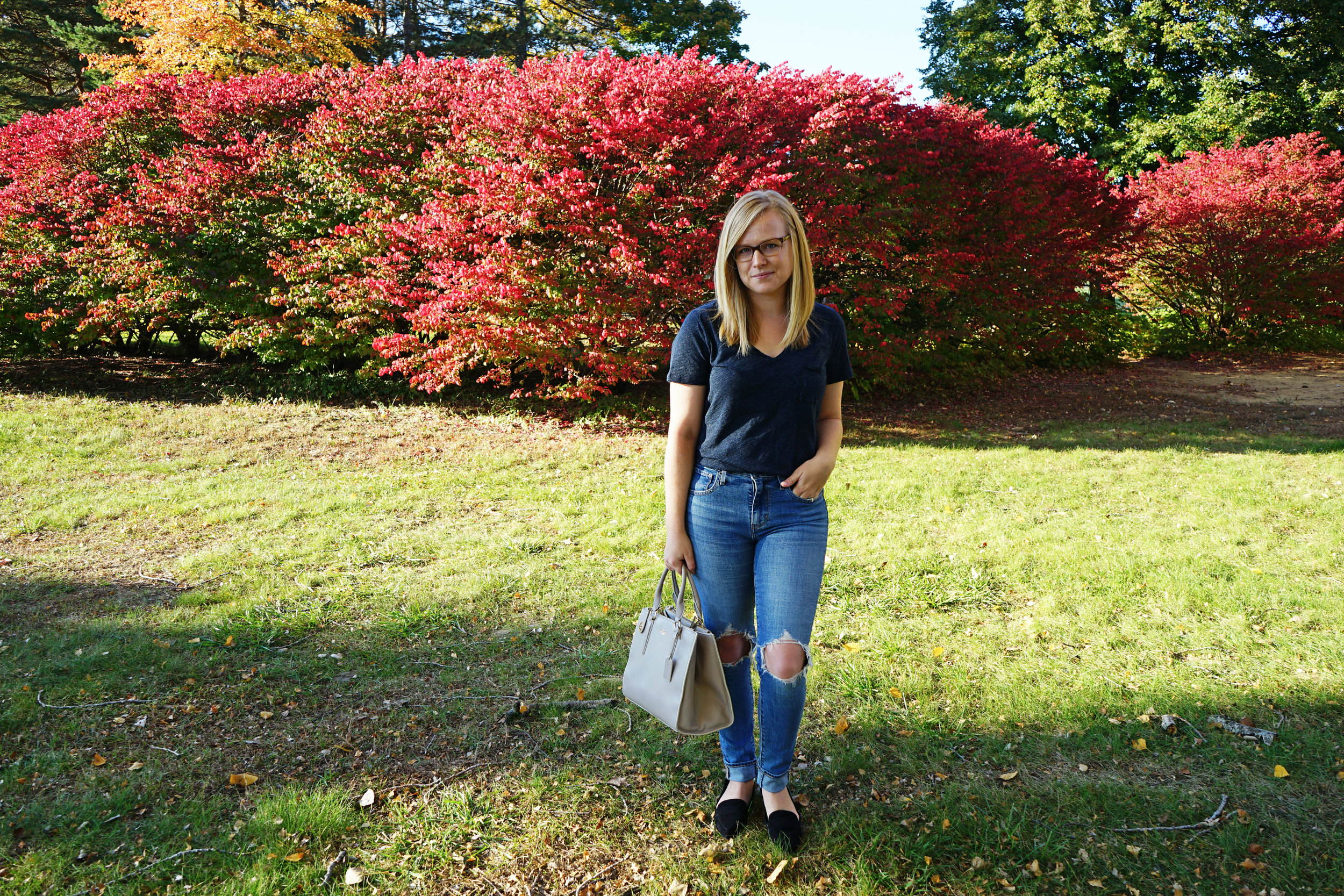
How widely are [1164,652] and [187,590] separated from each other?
16.4 feet

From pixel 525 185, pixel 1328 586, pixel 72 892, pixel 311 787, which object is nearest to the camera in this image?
pixel 72 892

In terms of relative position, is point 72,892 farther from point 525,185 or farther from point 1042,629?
point 525,185

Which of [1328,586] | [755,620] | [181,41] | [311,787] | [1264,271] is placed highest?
[181,41]

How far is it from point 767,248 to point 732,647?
1.17 m

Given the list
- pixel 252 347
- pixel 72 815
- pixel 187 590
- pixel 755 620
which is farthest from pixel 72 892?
pixel 252 347

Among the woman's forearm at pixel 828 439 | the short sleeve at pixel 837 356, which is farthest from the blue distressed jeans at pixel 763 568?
the short sleeve at pixel 837 356

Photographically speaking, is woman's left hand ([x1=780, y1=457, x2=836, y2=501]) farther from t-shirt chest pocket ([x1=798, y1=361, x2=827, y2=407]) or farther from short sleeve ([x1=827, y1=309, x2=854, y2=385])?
short sleeve ([x1=827, y1=309, x2=854, y2=385])

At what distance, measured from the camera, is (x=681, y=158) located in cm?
799

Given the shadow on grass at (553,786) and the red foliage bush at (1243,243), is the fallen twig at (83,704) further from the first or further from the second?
the red foliage bush at (1243,243)

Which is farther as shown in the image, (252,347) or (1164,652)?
(252,347)

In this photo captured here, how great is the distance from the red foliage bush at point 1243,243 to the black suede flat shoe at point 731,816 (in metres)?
15.1

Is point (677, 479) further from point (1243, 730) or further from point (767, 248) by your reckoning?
point (1243, 730)

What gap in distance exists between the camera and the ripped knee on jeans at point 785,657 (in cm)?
230

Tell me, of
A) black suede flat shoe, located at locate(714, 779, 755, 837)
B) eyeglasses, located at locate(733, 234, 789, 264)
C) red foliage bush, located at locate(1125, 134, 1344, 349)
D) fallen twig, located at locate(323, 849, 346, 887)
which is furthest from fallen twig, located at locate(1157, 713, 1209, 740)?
red foliage bush, located at locate(1125, 134, 1344, 349)
